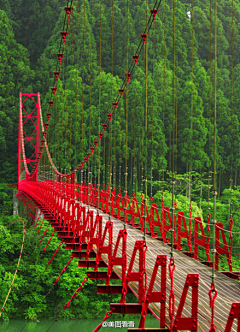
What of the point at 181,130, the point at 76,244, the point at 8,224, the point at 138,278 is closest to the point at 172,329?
the point at 138,278

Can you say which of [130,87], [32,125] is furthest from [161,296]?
[32,125]

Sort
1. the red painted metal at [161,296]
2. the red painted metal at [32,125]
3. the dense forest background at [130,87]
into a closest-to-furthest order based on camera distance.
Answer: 1. the red painted metal at [161,296]
2. the dense forest background at [130,87]
3. the red painted metal at [32,125]

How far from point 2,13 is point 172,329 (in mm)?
44041

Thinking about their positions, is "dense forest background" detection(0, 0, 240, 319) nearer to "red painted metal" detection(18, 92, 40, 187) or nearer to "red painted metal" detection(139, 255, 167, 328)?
"red painted metal" detection(18, 92, 40, 187)

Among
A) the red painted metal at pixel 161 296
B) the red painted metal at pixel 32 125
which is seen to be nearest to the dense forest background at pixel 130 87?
the red painted metal at pixel 32 125

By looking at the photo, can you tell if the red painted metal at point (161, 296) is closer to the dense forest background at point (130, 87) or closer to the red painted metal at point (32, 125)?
the dense forest background at point (130, 87)

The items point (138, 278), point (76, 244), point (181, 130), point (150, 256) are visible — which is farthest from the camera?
point (181, 130)

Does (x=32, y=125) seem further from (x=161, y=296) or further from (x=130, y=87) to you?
(x=161, y=296)

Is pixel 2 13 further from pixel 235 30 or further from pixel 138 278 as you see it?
pixel 138 278

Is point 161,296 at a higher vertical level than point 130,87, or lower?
lower

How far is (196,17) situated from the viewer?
47.0m

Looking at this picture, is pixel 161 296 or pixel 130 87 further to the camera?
pixel 130 87

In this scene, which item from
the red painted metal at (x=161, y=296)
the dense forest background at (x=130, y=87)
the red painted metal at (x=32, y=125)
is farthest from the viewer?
the red painted metal at (x=32, y=125)

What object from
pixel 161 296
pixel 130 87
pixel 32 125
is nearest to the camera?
pixel 161 296
